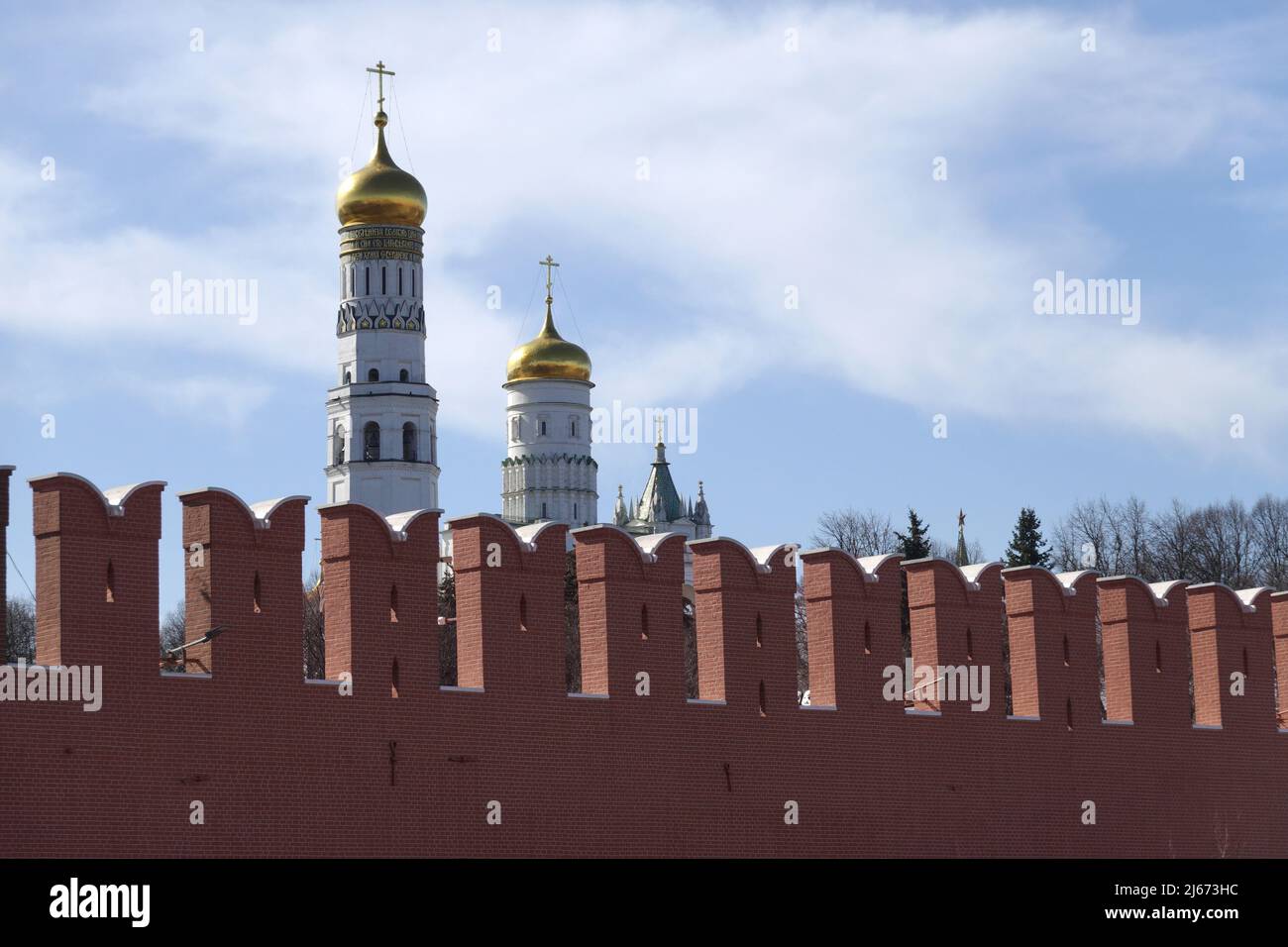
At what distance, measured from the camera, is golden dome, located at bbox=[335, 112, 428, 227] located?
7319cm

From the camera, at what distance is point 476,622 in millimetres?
17906

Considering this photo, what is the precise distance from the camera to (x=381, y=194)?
7350 centimetres

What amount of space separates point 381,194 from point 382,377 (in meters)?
7.07

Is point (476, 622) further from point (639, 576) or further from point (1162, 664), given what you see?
point (1162, 664)

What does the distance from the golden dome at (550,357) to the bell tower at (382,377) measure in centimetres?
1293

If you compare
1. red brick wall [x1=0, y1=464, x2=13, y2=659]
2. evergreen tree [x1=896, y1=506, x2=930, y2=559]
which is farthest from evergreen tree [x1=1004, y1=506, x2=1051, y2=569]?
red brick wall [x1=0, y1=464, x2=13, y2=659]

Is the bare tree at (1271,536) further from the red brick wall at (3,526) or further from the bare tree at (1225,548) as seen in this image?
the red brick wall at (3,526)

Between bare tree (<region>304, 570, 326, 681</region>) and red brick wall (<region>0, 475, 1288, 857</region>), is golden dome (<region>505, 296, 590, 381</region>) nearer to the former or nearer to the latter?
bare tree (<region>304, 570, 326, 681</region>)

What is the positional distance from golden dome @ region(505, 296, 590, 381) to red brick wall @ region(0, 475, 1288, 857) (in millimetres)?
68285

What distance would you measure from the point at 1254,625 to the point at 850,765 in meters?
5.64

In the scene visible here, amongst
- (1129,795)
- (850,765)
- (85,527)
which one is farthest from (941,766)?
(85,527)

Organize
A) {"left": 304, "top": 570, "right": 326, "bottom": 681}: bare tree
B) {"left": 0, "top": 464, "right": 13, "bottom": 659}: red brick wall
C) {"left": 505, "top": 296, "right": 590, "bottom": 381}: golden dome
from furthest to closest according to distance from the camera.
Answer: {"left": 505, "top": 296, "right": 590, "bottom": 381}: golden dome
{"left": 304, "top": 570, "right": 326, "bottom": 681}: bare tree
{"left": 0, "top": 464, "right": 13, "bottom": 659}: red brick wall

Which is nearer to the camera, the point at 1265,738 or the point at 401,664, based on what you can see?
the point at 401,664
